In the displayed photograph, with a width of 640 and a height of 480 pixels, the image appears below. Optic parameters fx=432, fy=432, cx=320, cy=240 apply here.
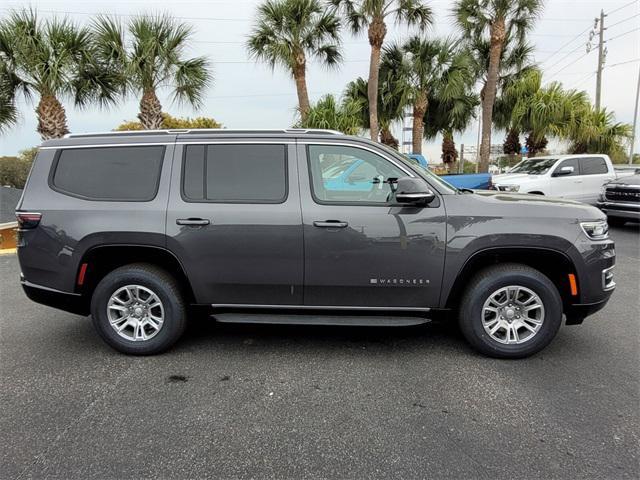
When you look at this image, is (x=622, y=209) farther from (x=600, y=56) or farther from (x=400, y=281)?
(x=600, y=56)

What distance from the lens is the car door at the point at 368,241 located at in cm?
356

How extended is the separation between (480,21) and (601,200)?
9083 millimetres

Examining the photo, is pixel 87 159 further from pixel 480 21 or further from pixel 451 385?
pixel 480 21

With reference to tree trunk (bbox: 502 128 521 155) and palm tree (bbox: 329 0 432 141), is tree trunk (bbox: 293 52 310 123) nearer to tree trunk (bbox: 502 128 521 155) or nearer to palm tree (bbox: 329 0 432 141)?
palm tree (bbox: 329 0 432 141)

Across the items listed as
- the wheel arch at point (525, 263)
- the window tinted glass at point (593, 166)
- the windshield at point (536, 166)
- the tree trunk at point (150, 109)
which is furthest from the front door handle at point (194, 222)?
the window tinted glass at point (593, 166)

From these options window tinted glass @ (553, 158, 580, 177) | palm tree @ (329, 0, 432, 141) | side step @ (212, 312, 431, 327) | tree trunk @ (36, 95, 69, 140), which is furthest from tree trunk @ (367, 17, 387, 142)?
side step @ (212, 312, 431, 327)

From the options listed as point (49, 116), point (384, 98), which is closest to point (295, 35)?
point (384, 98)

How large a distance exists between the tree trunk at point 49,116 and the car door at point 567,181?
12.8 meters

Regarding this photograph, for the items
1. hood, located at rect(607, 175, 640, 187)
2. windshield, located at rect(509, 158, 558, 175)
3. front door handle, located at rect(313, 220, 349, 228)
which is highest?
windshield, located at rect(509, 158, 558, 175)

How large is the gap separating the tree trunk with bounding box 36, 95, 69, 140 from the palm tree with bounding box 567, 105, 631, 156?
1826cm

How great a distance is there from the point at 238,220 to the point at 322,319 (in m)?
1.10

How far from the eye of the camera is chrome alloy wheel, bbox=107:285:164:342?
3.81 meters

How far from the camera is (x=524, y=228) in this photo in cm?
353

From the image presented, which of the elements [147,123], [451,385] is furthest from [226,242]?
[147,123]
